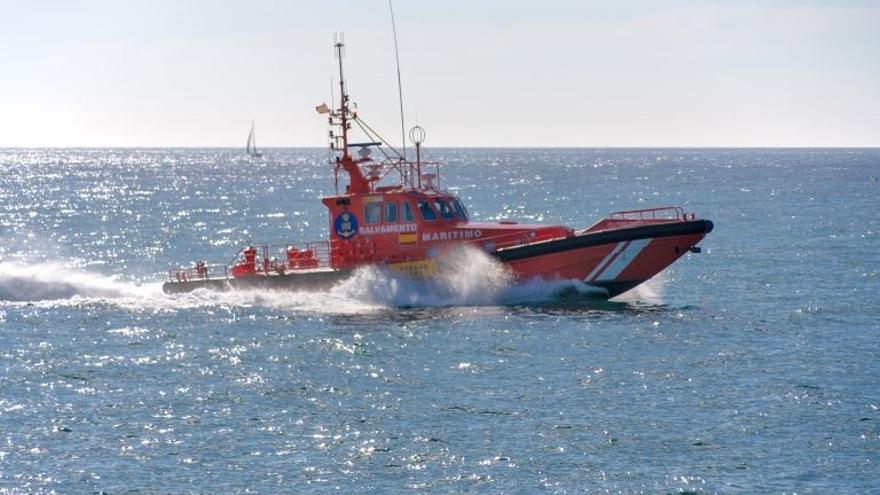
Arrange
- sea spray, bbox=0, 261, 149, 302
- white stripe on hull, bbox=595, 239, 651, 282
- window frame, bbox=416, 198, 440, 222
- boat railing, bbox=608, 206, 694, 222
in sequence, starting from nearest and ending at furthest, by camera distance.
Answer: boat railing, bbox=608, 206, 694, 222 < white stripe on hull, bbox=595, 239, 651, 282 < window frame, bbox=416, 198, 440, 222 < sea spray, bbox=0, 261, 149, 302

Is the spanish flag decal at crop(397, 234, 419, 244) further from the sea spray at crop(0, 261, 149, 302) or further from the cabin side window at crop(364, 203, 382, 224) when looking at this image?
the sea spray at crop(0, 261, 149, 302)

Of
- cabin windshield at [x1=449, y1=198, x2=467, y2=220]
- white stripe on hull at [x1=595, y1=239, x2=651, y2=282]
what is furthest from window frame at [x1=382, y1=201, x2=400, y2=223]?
white stripe on hull at [x1=595, y1=239, x2=651, y2=282]

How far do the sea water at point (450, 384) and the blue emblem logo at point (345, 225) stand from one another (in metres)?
1.37

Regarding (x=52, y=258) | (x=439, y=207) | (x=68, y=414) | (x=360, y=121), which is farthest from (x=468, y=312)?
(x=52, y=258)

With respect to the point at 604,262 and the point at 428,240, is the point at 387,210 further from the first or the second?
the point at 604,262

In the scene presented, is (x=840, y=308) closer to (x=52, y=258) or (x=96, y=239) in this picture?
(x=52, y=258)

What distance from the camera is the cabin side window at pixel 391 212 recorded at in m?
35.7

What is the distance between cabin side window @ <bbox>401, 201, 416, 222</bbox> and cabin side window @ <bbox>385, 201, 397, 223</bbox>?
263 millimetres

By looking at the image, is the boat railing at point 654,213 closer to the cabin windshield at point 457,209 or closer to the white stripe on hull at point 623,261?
the white stripe on hull at point 623,261

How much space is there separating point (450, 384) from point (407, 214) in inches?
401

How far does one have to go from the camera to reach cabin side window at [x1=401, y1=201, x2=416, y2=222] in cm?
3550

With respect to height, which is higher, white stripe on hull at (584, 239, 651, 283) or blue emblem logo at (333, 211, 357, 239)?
blue emblem logo at (333, 211, 357, 239)

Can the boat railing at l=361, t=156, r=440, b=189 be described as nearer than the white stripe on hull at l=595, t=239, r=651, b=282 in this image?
No

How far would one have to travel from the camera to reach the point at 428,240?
116 feet
